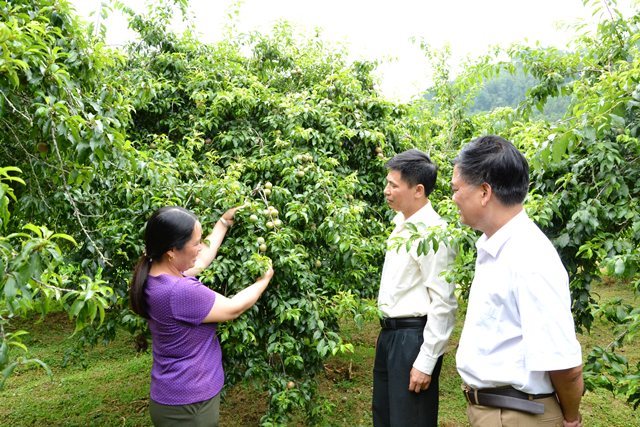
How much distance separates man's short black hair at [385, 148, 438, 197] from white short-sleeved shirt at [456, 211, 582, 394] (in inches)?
32.0

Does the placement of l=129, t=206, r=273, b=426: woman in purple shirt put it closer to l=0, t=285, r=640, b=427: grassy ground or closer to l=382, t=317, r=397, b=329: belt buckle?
l=382, t=317, r=397, b=329: belt buckle

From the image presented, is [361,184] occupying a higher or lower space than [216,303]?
higher

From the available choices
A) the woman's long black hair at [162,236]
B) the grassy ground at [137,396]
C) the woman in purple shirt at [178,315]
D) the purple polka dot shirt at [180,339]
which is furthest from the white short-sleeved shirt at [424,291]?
the grassy ground at [137,396]

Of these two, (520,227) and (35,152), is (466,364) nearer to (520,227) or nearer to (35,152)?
(520,227)

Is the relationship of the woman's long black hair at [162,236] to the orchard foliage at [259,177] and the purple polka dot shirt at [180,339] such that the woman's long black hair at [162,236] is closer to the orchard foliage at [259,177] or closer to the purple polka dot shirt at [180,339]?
the purple polka dot shirt at [180,339]

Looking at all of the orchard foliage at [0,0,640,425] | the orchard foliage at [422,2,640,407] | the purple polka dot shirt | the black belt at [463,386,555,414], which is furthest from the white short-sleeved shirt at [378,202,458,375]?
the purple polka dot shirt

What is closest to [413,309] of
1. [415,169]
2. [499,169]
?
[415,169]

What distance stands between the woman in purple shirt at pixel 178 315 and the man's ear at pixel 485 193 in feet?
3.94

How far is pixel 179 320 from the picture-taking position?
226 centimetres

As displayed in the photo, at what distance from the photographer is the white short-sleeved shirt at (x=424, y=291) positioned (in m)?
2.49

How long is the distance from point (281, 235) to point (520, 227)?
4.73 ft

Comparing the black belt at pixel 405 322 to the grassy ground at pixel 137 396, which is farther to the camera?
the grassy ground at pixel 137 396

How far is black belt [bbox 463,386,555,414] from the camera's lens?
173 cm

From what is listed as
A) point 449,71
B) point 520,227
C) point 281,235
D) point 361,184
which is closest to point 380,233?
point 361,184
